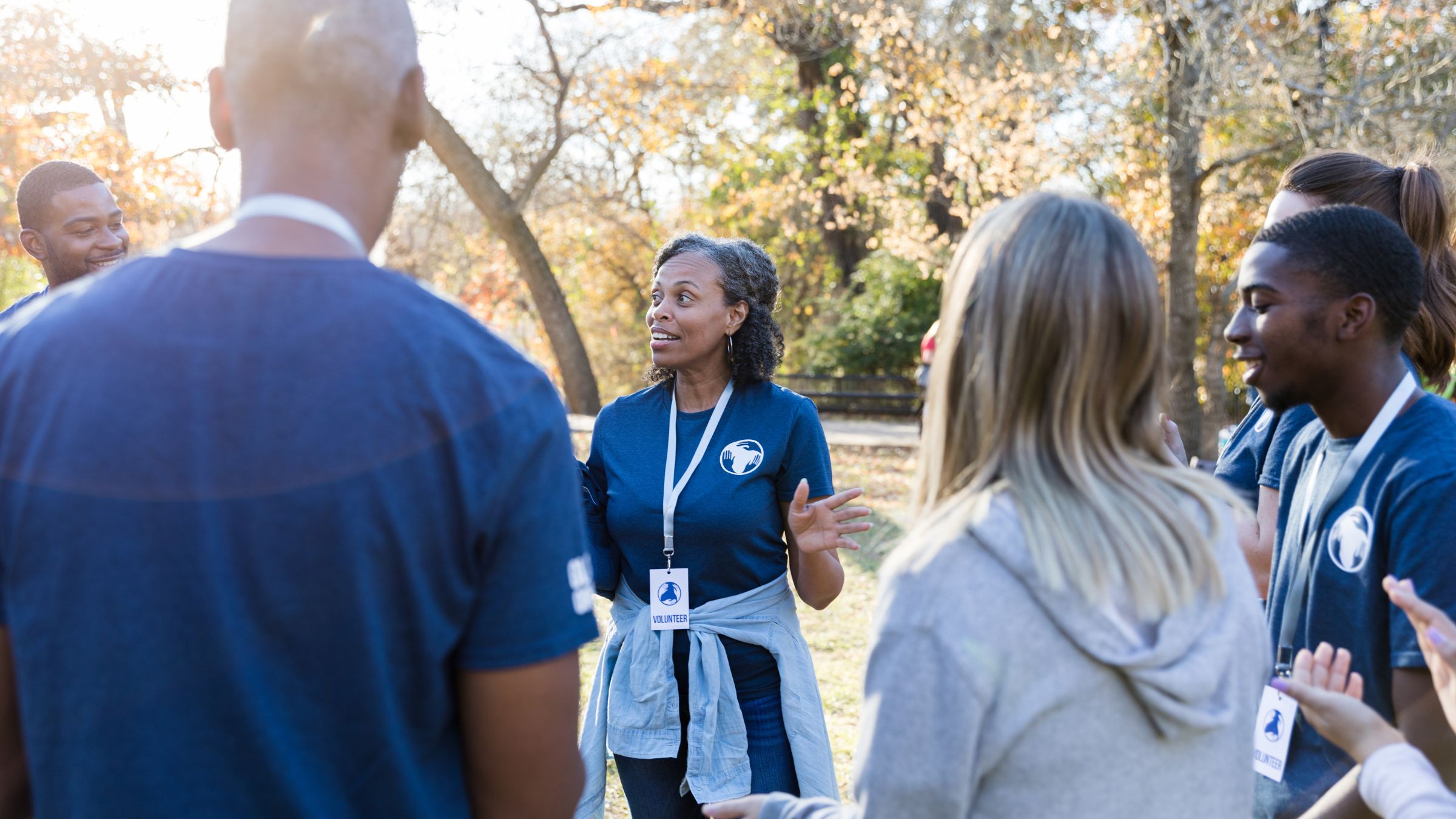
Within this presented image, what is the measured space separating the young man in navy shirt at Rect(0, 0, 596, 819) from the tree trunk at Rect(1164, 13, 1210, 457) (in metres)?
9.53

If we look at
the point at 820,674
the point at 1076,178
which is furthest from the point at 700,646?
the point at 1076,178

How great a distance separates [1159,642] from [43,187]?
14.0ft

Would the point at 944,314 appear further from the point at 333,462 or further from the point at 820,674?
the point at 820,674

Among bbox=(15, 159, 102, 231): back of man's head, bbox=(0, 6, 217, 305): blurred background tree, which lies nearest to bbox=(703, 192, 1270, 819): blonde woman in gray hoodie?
bbox=(15, 159, 102, 231): back of man's head

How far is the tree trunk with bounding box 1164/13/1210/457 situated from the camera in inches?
388

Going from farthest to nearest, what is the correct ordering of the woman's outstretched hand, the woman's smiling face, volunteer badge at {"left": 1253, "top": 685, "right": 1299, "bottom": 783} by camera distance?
the woman's smiling face → the woman's outstretched hand → volunteer badge at {"left": 1253, "top": 685, "right": 1299, "bottom": 783}

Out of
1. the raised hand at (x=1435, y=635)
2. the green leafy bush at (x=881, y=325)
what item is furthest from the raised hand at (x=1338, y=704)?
the green leafy bush at (x=881, y=325)

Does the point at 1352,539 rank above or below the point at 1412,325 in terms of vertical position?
below

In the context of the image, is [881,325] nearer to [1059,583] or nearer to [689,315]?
[689,315]

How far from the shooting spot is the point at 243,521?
1247 mm

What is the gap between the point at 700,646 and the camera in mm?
2902

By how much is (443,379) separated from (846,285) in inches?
768

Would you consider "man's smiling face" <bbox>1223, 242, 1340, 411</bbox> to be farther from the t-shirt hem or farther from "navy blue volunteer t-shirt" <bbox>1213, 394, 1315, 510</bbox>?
the t-shirt hem

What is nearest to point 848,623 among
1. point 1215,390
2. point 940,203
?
point 1215,390
